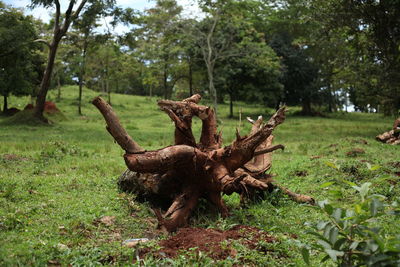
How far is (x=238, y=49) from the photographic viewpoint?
25797 millimetres

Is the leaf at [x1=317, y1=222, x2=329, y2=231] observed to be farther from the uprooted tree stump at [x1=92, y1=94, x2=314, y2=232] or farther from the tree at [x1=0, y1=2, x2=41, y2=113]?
the tree at [x1=0, y1=2, x2=41, y2=113]

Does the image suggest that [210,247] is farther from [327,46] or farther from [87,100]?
[87,100]

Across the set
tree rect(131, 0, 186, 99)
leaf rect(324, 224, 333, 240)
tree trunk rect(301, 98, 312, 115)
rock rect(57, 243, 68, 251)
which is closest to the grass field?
rock rect(57, 243, 68, 251)

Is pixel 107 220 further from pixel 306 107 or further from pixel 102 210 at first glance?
pixel 306 107

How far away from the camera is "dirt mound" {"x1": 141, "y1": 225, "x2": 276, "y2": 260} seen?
385 centimetres

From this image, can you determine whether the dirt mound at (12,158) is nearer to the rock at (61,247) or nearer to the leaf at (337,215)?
the rock at (61,247)

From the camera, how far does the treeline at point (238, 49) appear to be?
55.8 feet

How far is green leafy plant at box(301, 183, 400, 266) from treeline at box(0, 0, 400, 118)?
484 cm

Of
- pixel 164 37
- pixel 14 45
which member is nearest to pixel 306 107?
pixel 164 37

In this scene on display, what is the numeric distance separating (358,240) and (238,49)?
2392 cm

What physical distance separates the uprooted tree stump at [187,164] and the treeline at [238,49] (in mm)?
1794

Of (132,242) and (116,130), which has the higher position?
(116,130)

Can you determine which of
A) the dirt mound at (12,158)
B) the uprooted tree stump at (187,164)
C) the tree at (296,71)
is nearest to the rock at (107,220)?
the uprooted tree stump at (187,164)

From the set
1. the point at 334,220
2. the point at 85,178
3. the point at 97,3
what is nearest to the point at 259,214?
the point at 334,220
